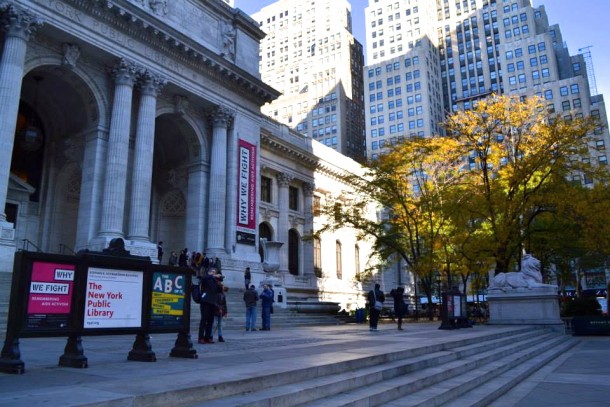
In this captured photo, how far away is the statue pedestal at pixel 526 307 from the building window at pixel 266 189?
22.4m

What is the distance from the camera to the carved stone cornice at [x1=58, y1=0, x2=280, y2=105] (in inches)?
895

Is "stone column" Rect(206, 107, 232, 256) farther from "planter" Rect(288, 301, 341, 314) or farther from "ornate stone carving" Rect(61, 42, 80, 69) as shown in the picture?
"ornate stone carving" Rect(61, 42, 80, 69)

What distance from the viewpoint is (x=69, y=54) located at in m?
22.3

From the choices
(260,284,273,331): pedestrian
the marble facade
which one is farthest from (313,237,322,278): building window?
(260,284,273,331): pedestrian

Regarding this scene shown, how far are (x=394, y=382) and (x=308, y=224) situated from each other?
39.0m

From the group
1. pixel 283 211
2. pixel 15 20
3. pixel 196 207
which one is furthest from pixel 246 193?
pixel 15 20

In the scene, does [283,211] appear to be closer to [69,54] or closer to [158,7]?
[158,7]

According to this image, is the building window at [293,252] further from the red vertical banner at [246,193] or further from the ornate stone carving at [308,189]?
the red vertical banner at [246,193]

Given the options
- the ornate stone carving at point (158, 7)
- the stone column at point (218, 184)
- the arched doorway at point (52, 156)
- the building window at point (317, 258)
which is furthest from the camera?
the building window at point (317, 258)

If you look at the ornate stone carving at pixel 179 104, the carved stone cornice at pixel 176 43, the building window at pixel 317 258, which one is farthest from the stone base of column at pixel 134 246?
the building window at pixel 317 258

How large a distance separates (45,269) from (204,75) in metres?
24.0

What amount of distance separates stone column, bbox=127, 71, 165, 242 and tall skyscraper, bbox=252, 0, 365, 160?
80740mm

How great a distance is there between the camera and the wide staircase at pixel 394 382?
17.2 ft

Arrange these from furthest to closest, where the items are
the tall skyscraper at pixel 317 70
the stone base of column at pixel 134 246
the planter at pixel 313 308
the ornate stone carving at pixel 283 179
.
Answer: the tall skyscraper at pixel 317 70 < the ornate stone carving at pixel 283 179 < the planter at pixel 313 308 < the stone base of column at pixel 134 246
